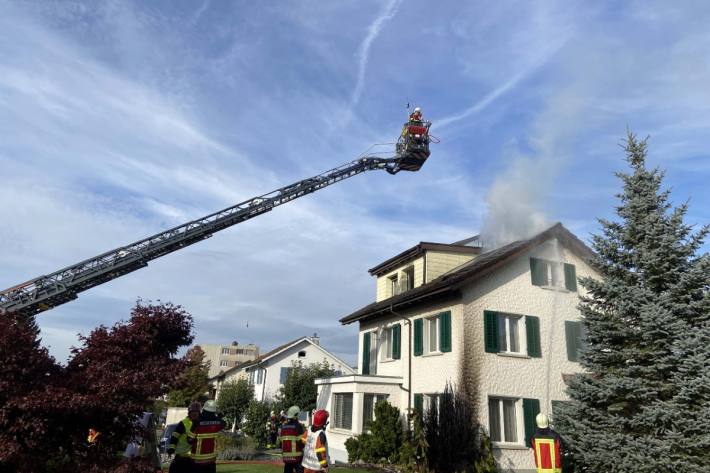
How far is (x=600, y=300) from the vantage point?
12.0 meters

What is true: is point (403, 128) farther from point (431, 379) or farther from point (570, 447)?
point (570, 447)

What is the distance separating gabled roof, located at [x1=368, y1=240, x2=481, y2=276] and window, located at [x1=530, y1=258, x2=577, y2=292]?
11.7 ft

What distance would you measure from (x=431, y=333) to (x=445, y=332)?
1338 millimetres

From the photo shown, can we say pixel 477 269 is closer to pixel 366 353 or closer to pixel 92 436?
pixel 366 353

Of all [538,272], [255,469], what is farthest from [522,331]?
[255,469]

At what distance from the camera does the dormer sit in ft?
66.5

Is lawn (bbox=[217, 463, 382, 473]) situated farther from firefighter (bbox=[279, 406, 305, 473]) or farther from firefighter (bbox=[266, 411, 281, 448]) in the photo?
firefighter (bbox=[266, 411, 281, 448])

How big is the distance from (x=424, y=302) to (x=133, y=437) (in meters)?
11.3

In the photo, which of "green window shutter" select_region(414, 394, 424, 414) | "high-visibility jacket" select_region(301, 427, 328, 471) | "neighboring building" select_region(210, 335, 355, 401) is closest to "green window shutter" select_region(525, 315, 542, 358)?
"green window shutter" select_region(414, 394, 424, 414)

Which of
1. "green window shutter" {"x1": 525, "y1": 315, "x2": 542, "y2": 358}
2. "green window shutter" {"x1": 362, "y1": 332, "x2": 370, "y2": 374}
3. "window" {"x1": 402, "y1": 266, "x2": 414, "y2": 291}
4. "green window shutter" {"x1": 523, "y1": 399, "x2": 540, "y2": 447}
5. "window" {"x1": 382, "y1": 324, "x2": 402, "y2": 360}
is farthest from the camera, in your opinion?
"green window shutter" {"x1": 362, "y1": 332, "x2": 370, "y2": 374}

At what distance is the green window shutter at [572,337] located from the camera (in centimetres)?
1752

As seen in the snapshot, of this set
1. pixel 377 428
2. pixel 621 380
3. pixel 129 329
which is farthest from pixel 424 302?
pixel 129 329

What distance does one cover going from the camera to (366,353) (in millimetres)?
22266

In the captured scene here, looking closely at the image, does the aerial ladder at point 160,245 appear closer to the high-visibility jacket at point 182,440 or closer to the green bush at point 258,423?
the high-visibility jacket at point 182,440
